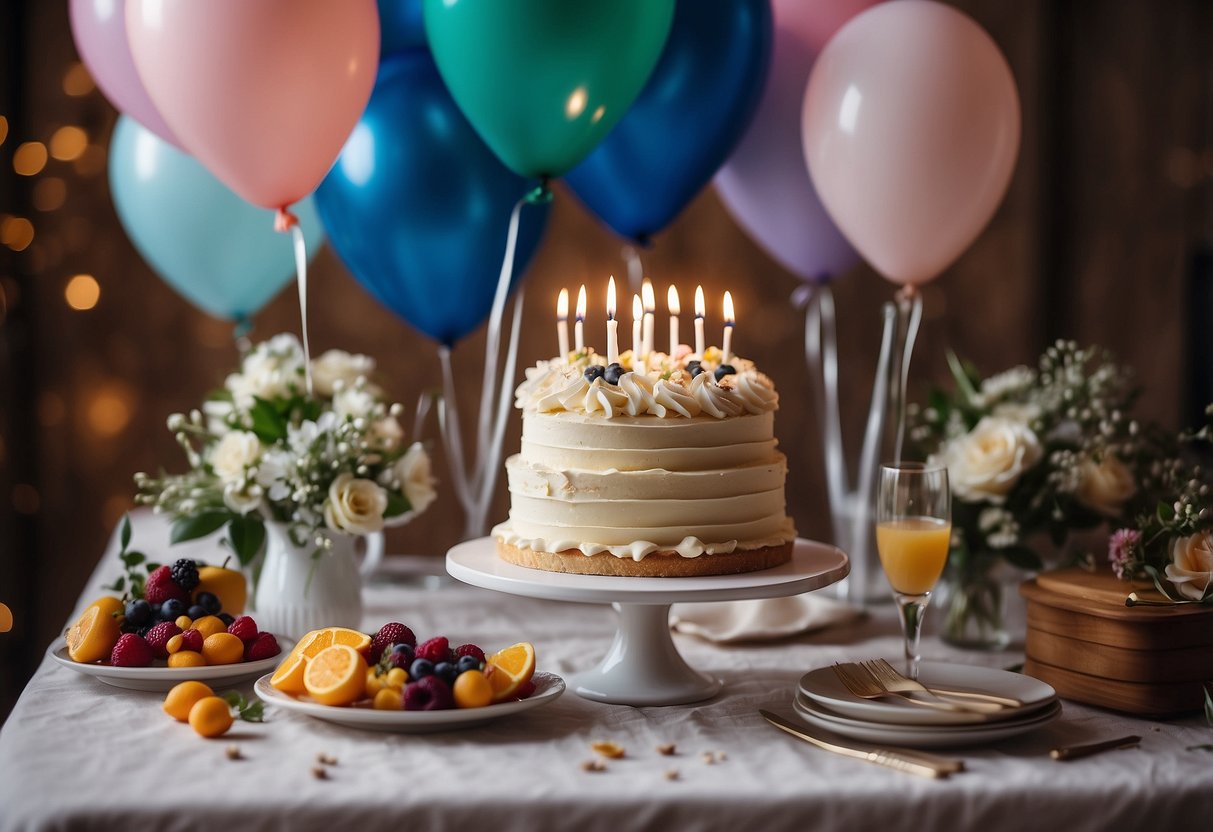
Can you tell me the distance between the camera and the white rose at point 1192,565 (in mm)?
1586

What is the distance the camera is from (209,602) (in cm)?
172

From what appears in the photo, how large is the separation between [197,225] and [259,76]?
874mm

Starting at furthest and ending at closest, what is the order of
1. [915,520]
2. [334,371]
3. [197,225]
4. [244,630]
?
1. [197,225]
2. [334,371]
3. [244,630]
4. [915,520]

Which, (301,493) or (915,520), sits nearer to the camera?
(915,520)

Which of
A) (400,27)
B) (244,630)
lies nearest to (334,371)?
(400,27)

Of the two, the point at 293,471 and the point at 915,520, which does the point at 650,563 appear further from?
the point at 293,471

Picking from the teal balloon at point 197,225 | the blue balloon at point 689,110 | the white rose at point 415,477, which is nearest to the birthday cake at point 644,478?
the white rose at point 415,477

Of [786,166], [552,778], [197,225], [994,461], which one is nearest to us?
[552,778]

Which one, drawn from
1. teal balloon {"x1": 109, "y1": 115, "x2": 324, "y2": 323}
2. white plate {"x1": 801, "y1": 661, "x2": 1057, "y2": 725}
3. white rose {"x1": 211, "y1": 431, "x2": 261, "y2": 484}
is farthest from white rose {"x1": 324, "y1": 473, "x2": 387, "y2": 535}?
teal balloon {"x1": 109, "y1": 115, "x2": 324, "y2": 323}

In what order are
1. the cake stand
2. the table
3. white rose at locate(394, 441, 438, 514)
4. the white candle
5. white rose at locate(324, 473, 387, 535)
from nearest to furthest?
the table, the cake stand, the white candle, white rose at locate(324, 473, 387, 535), white rose at locate(394, 441, 438, 514)

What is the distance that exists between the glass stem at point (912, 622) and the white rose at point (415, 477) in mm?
792

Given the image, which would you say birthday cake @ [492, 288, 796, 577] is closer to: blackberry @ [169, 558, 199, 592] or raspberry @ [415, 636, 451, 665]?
raspberry @ [415, 636, 451, 665]

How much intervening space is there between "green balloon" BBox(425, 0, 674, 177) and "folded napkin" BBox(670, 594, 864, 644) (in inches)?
31.9

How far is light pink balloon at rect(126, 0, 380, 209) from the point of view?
178 cm
